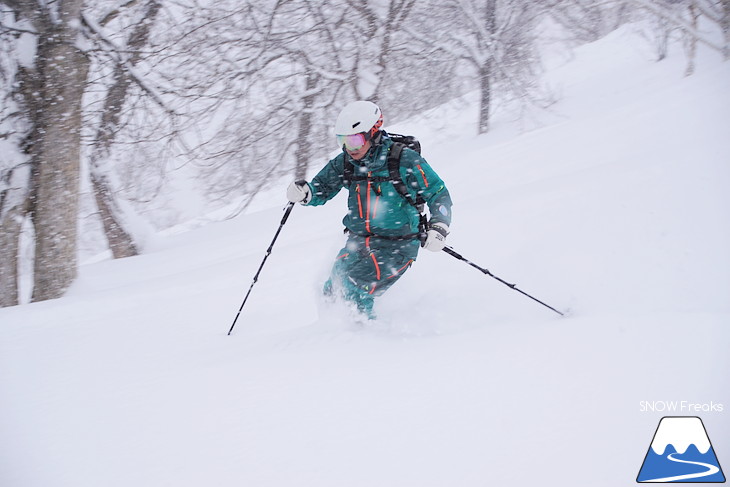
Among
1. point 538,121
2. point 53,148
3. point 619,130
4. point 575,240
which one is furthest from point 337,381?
point 538,121

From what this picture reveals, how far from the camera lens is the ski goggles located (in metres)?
3.39

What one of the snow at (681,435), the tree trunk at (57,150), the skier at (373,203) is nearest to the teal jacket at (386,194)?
the skier at (373,203)

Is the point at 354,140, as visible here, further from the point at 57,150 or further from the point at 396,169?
the point at 57,150

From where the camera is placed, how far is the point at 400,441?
216cm

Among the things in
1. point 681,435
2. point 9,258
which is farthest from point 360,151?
point 9,258

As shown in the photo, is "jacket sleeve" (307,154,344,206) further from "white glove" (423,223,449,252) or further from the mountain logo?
the mountain logo

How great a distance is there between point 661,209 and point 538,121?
9366 mm

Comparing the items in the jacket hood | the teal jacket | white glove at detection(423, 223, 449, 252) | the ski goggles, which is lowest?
white glove at detection(423, 223, 449, 252)

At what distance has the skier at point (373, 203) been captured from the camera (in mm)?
3428

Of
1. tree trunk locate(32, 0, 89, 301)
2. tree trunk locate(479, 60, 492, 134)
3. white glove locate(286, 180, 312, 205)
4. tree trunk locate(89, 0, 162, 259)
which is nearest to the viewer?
white glove locate(286, 180, 312, 205)

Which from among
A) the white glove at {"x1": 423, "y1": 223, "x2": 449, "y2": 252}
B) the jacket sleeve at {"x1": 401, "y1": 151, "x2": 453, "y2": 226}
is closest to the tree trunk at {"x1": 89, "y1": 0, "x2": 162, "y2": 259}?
the jacket sleeve at {"x1": 401, "y1": 151, "x2": 453, "y2": 226}

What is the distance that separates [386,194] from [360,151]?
38cm

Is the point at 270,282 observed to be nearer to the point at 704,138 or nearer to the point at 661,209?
the point at 661,209

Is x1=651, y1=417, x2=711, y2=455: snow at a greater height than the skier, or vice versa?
the skier
